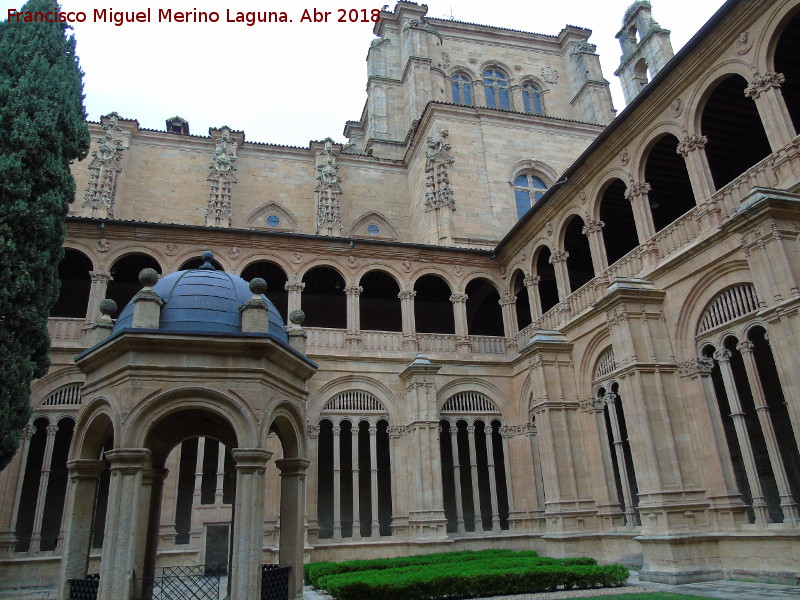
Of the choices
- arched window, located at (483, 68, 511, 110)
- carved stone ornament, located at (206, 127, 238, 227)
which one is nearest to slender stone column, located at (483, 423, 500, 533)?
carved stone ornament, located at (206, 127, 238, 227)

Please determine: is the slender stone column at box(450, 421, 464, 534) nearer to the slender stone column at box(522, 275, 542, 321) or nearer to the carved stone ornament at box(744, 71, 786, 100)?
the slender stone column at box(522, 275, 542, 321)

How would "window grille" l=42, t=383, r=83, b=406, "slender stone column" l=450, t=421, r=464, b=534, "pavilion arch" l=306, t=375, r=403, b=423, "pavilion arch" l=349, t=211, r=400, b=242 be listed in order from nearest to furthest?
"window grille" l=42, t=383, r=83, b=406 < "slender stone column" l=450, t=421, r=464, b=534 < "pavilion arch" l=306, t=375, r=403, b=423 < "pavilion arch" l=349, t=211, r=400, b=242

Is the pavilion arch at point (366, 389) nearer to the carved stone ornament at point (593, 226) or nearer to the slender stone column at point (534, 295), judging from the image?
the slender stone column at point (534, 295)

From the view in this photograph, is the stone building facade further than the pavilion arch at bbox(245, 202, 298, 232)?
No

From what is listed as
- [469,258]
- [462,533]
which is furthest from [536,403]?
[469,258]

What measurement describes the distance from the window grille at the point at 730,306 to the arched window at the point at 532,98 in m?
21.4

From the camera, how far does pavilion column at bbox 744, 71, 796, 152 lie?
11.6m

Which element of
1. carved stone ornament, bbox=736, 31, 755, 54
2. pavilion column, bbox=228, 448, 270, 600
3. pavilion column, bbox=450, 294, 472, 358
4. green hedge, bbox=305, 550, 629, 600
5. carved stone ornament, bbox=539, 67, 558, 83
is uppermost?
carved stone ornament, bbox=539, 67, 558, 83

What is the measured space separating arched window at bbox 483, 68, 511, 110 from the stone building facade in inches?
7.1

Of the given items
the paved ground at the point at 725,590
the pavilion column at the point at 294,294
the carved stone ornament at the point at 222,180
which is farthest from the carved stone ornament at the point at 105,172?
the paved ground at the point at 725,590

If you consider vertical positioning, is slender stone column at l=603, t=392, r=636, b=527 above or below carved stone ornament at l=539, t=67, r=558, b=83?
below

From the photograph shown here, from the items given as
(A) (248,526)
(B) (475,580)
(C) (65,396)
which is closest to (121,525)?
(A) (248,526)

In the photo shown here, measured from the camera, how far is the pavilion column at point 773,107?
11641 millimetres

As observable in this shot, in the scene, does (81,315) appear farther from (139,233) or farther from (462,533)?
(462,533)
